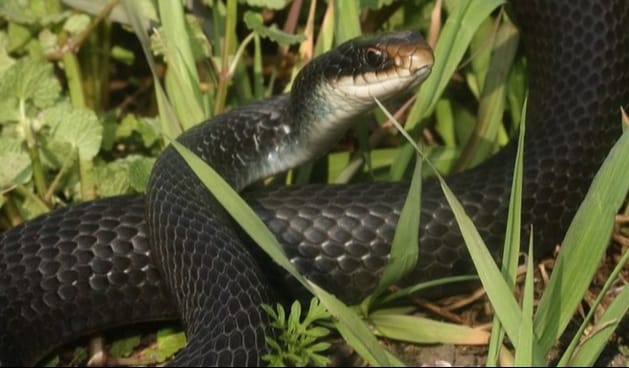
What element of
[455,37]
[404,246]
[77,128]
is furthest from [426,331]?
[77,128]

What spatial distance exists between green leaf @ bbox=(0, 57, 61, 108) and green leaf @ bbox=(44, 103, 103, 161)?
0.06m

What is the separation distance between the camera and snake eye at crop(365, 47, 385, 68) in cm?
428

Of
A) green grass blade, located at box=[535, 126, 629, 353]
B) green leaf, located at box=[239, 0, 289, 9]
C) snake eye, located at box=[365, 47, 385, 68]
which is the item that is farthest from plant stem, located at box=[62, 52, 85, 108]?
green grass blade, located at box=[535, 126, 629, 353]

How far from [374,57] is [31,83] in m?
1.35

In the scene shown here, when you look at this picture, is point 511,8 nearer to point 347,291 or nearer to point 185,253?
point 347,291

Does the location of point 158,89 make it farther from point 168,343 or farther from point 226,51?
point 168,343

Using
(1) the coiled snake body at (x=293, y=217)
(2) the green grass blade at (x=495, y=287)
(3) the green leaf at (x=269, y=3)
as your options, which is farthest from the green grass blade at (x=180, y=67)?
(2) the green grass blade at (x=495, y=287)

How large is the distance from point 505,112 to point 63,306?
195cm

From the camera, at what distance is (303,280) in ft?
11.0

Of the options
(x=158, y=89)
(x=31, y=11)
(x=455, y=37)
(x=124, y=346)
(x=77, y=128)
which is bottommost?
(x=124, y=346)

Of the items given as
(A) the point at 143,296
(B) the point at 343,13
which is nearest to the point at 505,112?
(B) the point at 343,13

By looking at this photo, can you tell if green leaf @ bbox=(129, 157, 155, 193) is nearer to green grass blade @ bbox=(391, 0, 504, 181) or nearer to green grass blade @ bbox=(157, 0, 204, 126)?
green grass blade @ bbox=(157, 0, 204, 126)

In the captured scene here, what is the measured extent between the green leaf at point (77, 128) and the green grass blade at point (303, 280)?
1241 millimetres

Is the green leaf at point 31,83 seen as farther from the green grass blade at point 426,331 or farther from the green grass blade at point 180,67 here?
the green grass blade at point 426,331
